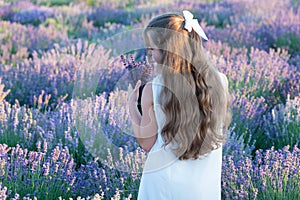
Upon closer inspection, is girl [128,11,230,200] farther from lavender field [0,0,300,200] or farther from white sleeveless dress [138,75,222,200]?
lavender field [0,0,300,200]

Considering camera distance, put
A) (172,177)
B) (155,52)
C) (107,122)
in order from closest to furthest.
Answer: (155,52)
(172,177)
(107,122)

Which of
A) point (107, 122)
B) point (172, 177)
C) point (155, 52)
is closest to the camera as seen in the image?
point (155, 52)

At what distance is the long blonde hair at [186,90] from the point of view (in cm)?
212

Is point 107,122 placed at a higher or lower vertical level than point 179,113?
lower

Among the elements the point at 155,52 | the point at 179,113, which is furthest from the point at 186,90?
the point at 155,52

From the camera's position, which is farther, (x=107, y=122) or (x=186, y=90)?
(x=107, y=122)

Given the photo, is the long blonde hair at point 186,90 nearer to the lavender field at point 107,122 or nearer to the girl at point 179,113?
the girl at point 179,113

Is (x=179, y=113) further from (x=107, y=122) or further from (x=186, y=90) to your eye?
(x=107, y=122)

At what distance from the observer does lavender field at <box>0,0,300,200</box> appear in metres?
2.70

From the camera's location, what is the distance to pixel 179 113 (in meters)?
2.15

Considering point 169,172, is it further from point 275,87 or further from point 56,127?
point 275,87

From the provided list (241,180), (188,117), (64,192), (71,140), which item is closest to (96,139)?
(71,140)

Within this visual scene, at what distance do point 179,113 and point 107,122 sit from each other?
63.0 inches

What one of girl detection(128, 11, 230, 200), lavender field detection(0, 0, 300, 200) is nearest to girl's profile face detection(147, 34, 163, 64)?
girl detection(128, 11, 230, 200)
